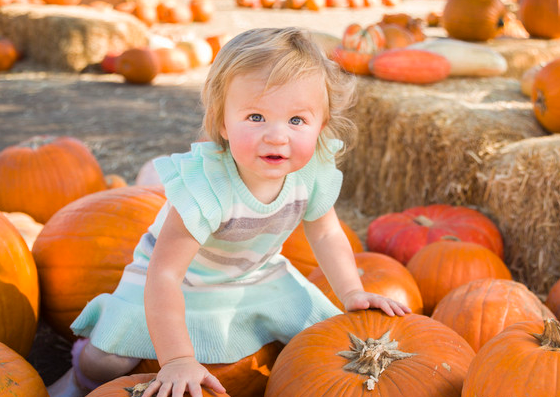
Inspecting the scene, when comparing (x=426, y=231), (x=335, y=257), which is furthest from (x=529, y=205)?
(x=335, y=257)

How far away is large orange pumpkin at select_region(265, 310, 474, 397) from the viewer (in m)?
1.53

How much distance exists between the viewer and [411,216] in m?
3.49

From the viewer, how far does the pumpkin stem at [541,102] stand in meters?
3.47

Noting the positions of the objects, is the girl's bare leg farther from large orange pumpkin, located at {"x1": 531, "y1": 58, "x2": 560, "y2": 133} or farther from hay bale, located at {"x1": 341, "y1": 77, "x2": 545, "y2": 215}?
large orange pumpkin, located at {"x1": 531, "y1": 58, "x2": 560, "y2": 133}

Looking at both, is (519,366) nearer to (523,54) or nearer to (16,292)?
(16,292)

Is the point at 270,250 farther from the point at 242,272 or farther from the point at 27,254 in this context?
the point at 27,254

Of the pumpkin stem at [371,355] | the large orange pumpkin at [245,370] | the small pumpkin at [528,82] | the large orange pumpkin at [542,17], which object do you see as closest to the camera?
the pumpkin stem at [371,355]

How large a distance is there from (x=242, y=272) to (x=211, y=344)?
9.8 inches

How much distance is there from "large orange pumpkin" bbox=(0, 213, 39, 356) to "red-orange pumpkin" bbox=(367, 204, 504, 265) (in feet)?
5.94

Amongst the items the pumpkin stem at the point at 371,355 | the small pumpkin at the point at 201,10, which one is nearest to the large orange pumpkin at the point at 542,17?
the pumpkin stem at the point at 371,355

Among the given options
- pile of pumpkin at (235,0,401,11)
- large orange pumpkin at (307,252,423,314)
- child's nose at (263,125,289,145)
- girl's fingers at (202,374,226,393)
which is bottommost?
pile of pumpkin at (235,0,401,11)

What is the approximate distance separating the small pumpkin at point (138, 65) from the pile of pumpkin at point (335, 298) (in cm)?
449

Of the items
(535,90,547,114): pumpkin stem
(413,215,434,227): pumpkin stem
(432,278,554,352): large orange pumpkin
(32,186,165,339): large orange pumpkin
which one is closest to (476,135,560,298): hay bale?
(535,90,547,114): pumpkin stem

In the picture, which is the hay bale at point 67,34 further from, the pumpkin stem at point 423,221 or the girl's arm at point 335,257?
the girl's arm at point 335,257
